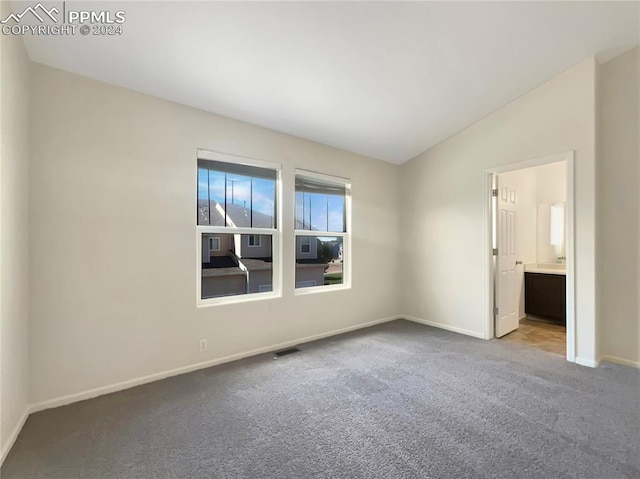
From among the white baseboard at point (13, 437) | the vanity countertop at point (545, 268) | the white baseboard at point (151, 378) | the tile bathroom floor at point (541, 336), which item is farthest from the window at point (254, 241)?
the vanity countertop at point (545, 268)

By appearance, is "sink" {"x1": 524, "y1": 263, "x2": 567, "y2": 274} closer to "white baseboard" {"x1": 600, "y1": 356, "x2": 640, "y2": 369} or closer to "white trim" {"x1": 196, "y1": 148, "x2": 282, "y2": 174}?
"white baseboard" {"x1": 600, "y1": 356, "x2": 640, "y2": 369}

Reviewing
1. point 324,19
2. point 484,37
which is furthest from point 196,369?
point 484,37

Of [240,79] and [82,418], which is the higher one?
[240,79]

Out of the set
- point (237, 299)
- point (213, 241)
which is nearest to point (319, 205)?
point (213, 241)

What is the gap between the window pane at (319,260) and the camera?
3818 millimetres

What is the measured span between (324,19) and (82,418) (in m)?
3.28

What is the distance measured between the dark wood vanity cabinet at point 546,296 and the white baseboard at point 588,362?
4.84ft

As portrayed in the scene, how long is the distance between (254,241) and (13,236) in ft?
6.38

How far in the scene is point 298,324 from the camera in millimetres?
3613

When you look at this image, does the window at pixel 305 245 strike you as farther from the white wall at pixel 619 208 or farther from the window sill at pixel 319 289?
the white wall at pixel 619 208

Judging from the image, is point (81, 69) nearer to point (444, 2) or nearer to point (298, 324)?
point (444, 2)

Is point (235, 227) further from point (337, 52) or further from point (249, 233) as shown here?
point (337, 52)

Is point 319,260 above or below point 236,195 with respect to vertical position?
below

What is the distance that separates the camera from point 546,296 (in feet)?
14.6
